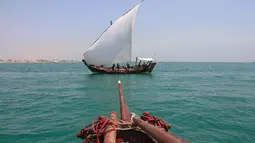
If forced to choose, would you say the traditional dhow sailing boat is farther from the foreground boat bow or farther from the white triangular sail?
the foreground boat bow

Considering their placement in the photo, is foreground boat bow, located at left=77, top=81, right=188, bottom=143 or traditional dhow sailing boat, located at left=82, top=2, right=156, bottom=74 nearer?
foreground boat bow, located at left=77, top=81, right=188, bottom=143

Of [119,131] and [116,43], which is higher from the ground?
[116,43]

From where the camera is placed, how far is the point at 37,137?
6914 millimetres

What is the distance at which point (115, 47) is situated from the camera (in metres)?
38.7

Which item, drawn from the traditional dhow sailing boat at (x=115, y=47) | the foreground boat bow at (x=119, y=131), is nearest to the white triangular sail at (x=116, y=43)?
the traditional dhow sailing boat at (x=115, y=47)

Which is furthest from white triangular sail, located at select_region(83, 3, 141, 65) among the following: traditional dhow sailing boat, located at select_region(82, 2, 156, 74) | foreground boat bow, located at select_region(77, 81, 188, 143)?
foreground boat bow, located at select_region(77, 81, 188, 143)

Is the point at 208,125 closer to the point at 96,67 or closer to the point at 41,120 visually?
the point at 41,120

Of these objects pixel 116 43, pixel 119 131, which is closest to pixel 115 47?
pixel 116 43

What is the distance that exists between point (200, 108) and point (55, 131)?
9.35 meters

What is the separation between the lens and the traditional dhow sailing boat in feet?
123

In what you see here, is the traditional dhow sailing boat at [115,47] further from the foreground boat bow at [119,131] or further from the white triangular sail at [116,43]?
the foreground boat bow at [119,131]

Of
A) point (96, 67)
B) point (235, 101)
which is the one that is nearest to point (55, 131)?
point (235, 101)

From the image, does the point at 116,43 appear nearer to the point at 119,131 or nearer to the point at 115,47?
the point at 115,47

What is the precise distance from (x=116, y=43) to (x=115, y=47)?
37.2 inches
